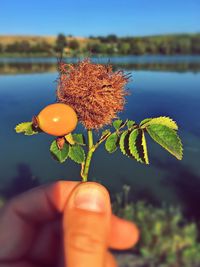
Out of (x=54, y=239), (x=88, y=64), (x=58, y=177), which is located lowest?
(x=58, y=177)

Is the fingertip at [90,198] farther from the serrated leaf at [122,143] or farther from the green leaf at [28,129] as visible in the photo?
the green leaf at [28,129]

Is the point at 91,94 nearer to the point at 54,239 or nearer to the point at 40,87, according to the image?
the point at 54,239

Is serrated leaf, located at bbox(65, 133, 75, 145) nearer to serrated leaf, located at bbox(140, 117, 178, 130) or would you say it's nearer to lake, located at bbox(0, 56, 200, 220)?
serrated leaf, located at bbox(140, 117, 178, 130)

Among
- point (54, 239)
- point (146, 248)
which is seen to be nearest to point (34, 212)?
point (54, 239)

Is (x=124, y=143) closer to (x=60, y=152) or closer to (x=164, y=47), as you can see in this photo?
(x=60, y=152)

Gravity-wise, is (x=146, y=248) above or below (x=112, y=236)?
below
